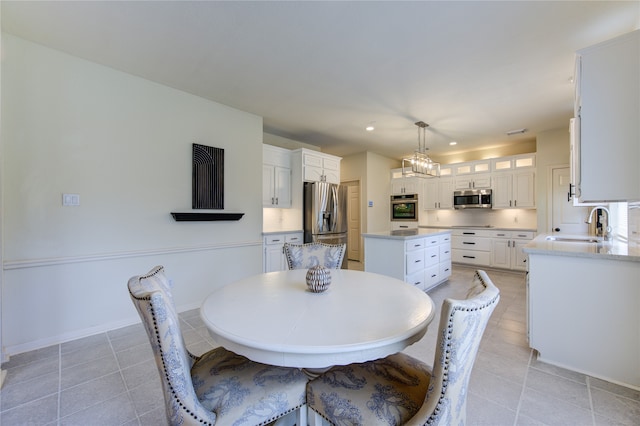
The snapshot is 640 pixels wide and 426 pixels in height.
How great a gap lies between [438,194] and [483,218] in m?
1.10

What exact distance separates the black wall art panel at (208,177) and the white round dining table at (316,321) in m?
2.06

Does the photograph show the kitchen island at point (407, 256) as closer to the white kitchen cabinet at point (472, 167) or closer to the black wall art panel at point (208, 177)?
the black wall art panel at point (208, 177)

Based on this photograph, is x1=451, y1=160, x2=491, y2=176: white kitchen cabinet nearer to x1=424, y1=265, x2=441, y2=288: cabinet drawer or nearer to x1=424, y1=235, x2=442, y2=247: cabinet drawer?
A: x1=424, y1=235, x2=442, y2=247: cabinet drawer

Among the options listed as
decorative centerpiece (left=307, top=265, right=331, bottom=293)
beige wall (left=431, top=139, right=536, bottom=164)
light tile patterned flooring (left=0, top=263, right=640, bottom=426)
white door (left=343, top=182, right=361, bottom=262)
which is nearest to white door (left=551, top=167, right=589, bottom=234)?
beige wall (left=431, top=139, right=536, bottom=164)

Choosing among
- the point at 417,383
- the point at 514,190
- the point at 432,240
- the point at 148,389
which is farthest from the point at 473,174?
the point at 148,389

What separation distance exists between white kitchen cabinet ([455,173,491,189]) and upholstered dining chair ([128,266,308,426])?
235 inches

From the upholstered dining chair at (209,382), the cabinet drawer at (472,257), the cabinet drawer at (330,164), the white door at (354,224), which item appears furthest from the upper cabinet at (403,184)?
the upholstered dining chair at (209,382)

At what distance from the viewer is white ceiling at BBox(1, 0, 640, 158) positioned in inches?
76.5

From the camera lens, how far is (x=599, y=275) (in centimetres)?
188

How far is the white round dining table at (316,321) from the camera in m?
0.90

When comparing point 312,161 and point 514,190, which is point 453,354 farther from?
point 514,190

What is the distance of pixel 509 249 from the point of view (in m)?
5.18

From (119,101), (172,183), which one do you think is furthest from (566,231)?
(119,101)

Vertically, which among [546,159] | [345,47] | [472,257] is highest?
[345,47]
